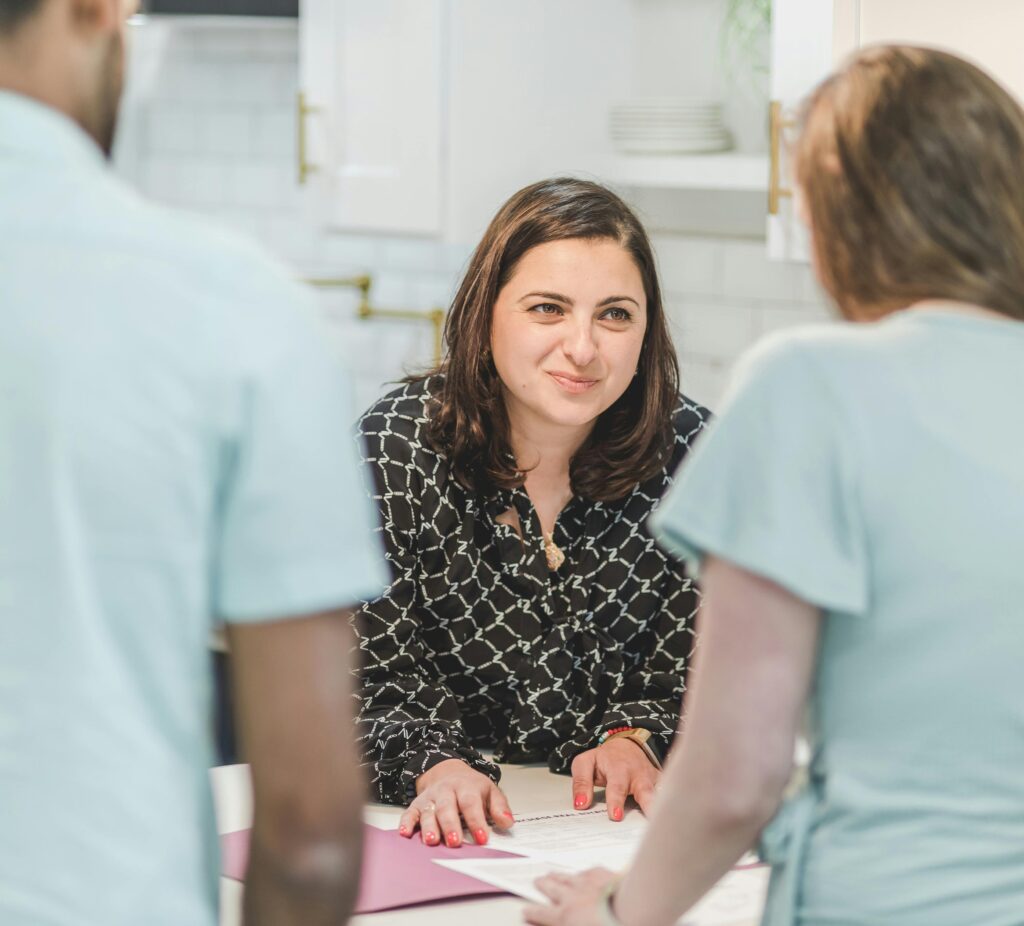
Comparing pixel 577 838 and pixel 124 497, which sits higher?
pixel 124 497

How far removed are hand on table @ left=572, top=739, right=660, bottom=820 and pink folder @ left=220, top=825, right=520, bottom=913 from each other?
0.20m

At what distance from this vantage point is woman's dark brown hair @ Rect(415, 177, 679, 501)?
2.05 metres

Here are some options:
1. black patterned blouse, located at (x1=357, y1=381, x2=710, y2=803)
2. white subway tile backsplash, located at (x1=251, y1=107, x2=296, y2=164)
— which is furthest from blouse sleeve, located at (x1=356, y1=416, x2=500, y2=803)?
white subway tile backsplash, located at (x1=251, y1=107, x2=296, y2=164)

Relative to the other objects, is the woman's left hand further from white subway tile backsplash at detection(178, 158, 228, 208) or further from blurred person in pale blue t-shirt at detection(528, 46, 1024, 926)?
white subway tile backsplash at detection(178, 158, 228, 208)

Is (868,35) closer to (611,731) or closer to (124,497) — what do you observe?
(611,731)

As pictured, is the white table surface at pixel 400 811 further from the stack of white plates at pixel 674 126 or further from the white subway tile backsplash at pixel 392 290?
the white subway tile backsplash at pixel 392 290

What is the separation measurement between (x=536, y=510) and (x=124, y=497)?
1.30 meters

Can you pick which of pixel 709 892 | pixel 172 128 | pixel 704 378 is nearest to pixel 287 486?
pixel 709 892

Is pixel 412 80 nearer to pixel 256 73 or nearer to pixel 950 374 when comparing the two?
pixel 256 73

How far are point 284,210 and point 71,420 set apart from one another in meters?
3.75

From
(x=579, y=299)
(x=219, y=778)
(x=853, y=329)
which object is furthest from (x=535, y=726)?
(x=853, y=329)

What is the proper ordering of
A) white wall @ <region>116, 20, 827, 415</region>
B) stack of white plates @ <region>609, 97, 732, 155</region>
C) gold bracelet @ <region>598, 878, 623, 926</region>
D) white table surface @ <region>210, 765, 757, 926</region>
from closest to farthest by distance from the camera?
1. gold bracelet @ <region>598, 878, 623, 926</region>
2. white table surface @ <region>210, 765, 757, 926</region>
3. stack of white plates @ <region>609, 97, 732, 155</region>
4. white wall @ <region>116, 20, 827, 415</region>

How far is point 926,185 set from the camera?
0.98 m

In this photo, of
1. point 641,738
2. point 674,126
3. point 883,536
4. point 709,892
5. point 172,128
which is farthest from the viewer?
point 172,128
